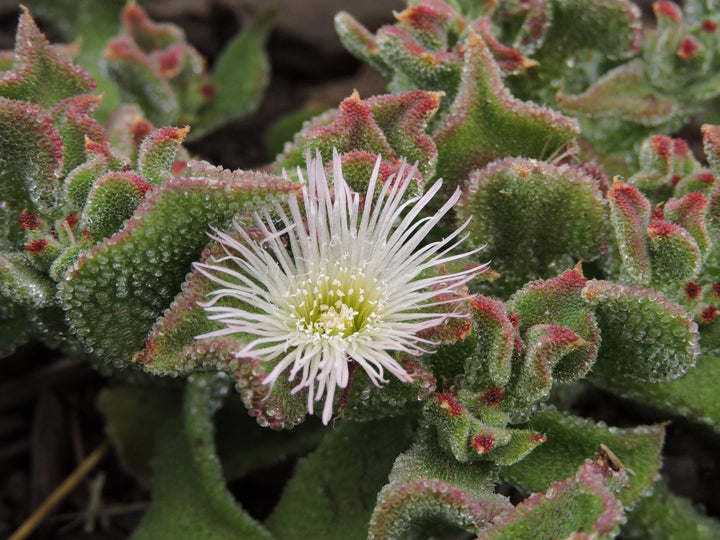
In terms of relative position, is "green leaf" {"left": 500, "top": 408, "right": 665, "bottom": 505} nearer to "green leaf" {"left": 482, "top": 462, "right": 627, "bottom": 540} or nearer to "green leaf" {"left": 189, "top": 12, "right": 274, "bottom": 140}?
"green leaf" {"left": 482, "top": 462, "right": 627, "bottom": 540}

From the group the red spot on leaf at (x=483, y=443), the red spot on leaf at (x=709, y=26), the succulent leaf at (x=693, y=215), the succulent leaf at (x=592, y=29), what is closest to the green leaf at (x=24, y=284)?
the red spot on leaf at (x=483, y=443)

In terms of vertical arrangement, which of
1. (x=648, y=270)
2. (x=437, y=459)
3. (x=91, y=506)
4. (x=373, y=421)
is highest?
(x=648, y=270)

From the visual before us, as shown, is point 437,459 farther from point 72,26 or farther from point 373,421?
point 72,26

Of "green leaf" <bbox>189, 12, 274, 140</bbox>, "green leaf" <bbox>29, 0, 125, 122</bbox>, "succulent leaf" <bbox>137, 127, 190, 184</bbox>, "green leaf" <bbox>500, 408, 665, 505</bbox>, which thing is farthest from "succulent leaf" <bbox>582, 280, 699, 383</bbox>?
"green leaf" <bbox>29, 0, 125, 122</bbox>

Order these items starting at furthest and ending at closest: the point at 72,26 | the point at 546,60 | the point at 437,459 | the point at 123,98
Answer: the point at 72,26 → the point at 123,98 → the point at 546,60 → the point at 437,459

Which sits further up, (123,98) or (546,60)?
(546,60)

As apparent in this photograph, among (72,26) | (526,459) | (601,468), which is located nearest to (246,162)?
(72,26)

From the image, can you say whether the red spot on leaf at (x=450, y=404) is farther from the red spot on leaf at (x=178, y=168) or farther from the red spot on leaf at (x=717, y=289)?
the red spot on leaf at (x=178, y=168)
